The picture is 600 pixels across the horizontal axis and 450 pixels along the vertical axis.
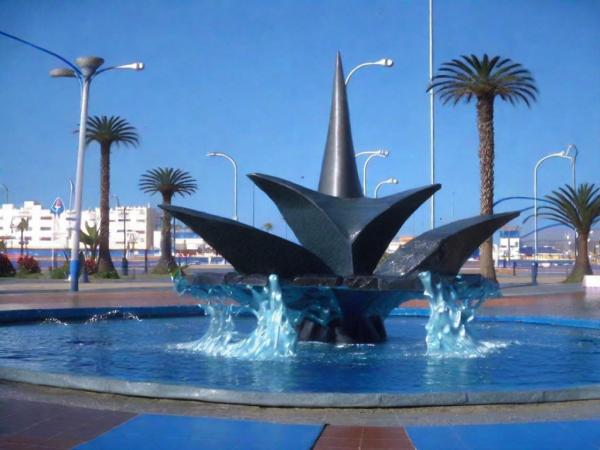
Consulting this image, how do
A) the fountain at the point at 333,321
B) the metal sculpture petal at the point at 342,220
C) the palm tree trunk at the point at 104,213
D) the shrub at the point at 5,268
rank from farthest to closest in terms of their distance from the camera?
1. the palm tree trunk at the point at 104,213
2. the shrub at the point at 5,268
3. the metal sculpture petal at the point at 342,220
4. the fountain at the point at 333,321

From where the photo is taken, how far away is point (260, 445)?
5.80 metres

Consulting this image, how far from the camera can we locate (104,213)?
2015 inches

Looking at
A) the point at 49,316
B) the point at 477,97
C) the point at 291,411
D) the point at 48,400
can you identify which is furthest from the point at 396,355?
the point at 477,97

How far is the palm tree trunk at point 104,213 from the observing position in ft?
Result: 162

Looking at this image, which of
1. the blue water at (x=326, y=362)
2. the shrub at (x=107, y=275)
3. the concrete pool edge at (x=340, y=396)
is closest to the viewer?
the concrete pool edge at (x=340, y=396)

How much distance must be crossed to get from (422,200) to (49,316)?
8752 millimetres

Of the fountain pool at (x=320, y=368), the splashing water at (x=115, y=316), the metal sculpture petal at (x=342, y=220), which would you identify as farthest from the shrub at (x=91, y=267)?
the metal sculpture petal at (x=342, y=220)

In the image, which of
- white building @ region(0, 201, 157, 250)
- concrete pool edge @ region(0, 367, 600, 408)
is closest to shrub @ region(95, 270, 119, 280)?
concrete pool edge @ region(0, 367, 600, 408)

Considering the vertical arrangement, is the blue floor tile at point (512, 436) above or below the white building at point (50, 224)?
below

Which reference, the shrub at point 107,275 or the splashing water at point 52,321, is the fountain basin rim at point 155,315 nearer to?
the splashing water at point 52,321

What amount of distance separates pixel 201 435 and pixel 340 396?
1.53 meters

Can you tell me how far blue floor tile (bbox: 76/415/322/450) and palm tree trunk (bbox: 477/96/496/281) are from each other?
3115 cm

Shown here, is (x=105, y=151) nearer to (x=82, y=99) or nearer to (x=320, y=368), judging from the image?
(x=82, y=99)

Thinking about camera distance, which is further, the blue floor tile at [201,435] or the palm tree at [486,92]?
the palm tree at [486,92]
